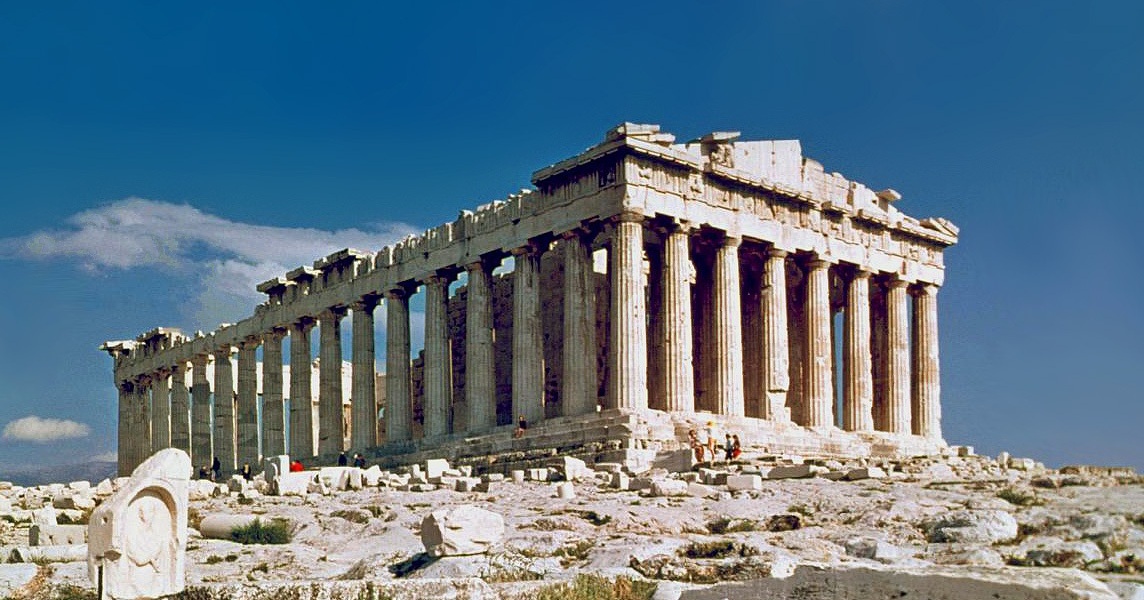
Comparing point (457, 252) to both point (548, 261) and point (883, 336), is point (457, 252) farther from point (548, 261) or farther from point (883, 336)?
point (883, 336)

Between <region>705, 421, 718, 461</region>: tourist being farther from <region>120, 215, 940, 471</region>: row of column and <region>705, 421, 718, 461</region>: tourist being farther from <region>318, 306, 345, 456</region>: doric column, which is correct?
<region>318, 306, 345, 456</region>: doric column

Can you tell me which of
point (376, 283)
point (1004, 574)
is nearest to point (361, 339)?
point (376, 283)

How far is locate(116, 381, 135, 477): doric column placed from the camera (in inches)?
2542

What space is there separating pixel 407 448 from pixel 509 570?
89.7 feet

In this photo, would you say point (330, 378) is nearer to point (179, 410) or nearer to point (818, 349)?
point (179, 410)

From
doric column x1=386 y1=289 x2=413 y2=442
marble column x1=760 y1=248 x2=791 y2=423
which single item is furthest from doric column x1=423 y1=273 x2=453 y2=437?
marble column x1=760 y1=248 x2=791 y2=423

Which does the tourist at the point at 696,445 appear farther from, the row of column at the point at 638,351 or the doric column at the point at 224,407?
the doric column at the point at 224,407

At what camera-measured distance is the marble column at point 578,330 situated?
37.3 metres

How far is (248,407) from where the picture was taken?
5409cm

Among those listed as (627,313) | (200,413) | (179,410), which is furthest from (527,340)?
(179,410)

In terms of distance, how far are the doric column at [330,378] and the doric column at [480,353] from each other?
908 centimetres

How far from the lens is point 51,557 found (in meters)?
19.6

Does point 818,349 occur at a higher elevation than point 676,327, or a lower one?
lower

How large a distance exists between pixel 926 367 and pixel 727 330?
33.3ft
